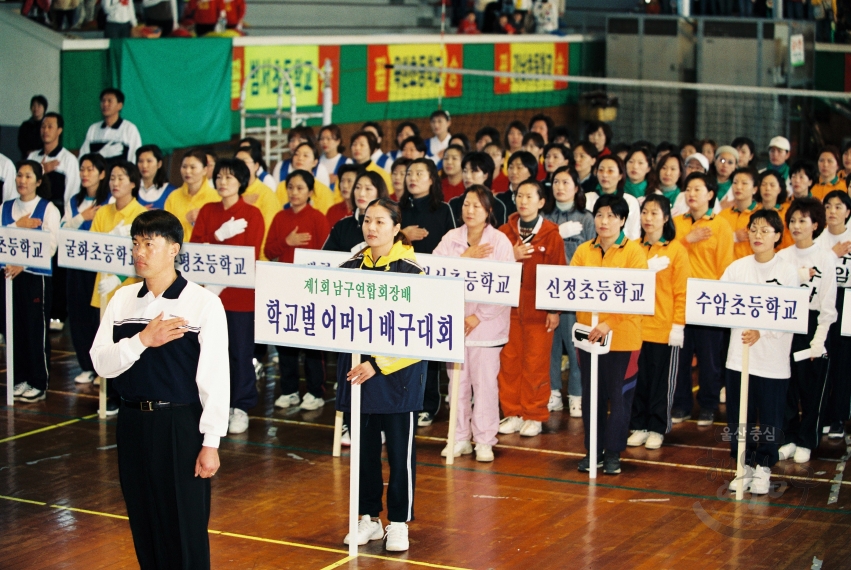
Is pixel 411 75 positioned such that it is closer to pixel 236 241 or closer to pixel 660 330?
pixel 236 241

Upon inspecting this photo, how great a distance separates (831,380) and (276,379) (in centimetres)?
473

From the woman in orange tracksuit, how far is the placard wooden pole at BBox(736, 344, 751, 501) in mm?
1574

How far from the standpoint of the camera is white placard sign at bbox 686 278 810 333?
730cm

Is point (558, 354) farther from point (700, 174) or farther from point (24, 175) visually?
point (24, 175)

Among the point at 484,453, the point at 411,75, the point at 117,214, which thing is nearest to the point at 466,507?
the point at 484,453

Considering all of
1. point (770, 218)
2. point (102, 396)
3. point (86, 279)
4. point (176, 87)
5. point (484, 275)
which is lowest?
point (102, 396)

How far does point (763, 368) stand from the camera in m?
7.55

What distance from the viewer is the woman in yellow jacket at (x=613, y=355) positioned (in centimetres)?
783

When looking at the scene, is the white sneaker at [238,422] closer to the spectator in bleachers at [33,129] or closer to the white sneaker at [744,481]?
the white sneaker at [744,481]

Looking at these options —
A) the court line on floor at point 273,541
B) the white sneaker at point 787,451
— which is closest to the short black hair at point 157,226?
the court line on floor at point 273,541

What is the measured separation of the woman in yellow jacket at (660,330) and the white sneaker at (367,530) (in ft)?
8.39

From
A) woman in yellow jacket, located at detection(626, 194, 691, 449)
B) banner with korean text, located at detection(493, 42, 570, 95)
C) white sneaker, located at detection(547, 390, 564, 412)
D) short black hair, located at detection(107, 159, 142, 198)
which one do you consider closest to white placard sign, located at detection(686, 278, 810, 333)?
woman in yellow jacket, located at detection(626, 194, 691, 449)

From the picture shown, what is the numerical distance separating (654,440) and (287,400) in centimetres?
301

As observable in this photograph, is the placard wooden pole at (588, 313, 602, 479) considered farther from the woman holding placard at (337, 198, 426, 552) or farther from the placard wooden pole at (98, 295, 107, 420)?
the placard wooden pole at (98, 295, 107, 420)
